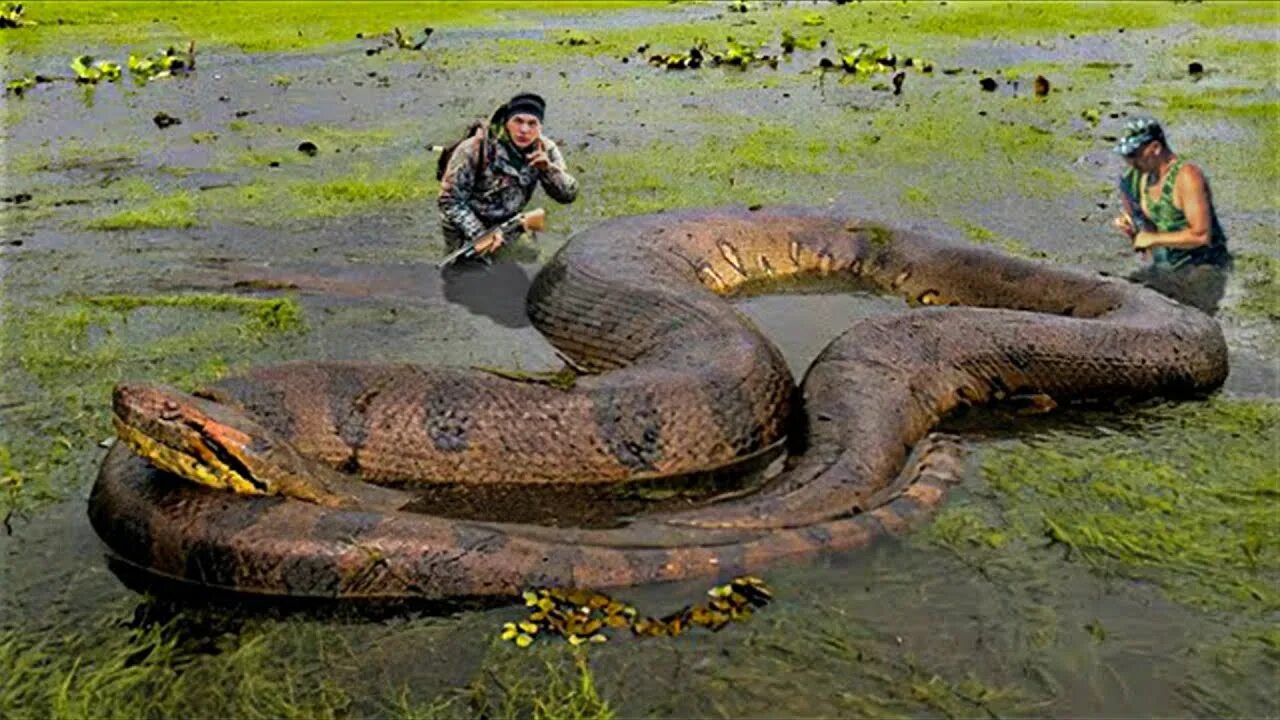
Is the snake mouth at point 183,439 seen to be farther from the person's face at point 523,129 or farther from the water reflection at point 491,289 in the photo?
the person's face at point 523,129

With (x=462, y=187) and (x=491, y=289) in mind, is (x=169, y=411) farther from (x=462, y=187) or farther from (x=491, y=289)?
(x=462, y=187)

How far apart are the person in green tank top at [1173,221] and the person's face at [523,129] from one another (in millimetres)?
4529

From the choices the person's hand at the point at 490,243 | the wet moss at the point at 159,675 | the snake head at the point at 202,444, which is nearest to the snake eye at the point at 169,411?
the snake head at the point at 202,444

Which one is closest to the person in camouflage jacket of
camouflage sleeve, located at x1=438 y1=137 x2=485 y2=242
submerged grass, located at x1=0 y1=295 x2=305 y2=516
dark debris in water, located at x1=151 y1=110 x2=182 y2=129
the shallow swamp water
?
camouflage sleeve, located at x1=438 y1=137 x2=485 y2=242

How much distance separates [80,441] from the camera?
6.50m

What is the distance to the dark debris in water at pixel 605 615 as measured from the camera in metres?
4.85

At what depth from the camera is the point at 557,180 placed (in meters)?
9.96

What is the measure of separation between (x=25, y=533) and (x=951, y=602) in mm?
4058

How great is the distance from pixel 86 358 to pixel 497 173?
364 centimetres

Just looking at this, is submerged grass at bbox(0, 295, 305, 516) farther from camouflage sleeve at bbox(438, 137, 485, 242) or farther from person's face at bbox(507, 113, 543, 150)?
person's face at bbox(507, 113, 543, 150)

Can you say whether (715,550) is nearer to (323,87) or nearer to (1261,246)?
(1261,246)

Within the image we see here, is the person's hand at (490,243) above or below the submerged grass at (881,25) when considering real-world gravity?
below

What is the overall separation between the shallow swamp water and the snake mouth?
1.74ft

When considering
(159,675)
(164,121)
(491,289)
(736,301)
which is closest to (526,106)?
(491,289)
